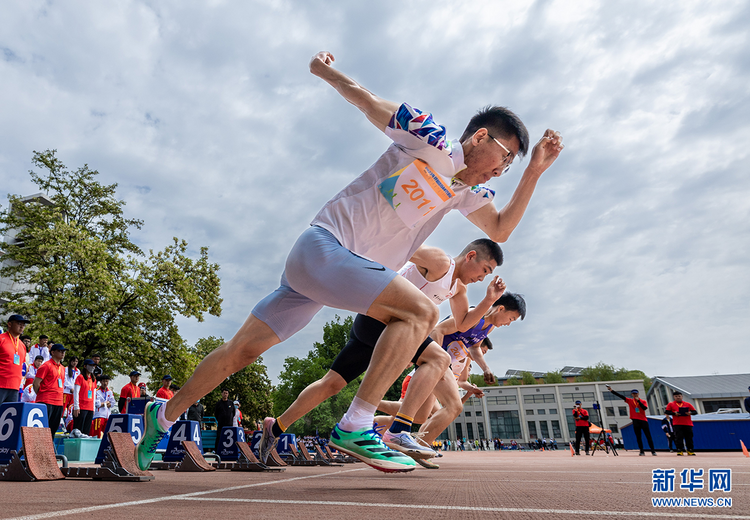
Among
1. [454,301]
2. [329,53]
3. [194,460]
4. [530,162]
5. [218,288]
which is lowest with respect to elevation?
[194,460]

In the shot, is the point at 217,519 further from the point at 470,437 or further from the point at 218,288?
the point at 470,437

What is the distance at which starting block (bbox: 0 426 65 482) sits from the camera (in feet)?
9.10

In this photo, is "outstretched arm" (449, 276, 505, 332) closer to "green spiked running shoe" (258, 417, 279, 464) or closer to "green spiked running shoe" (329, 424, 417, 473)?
"green spiked running shoe" (258, 417, 279, 464)

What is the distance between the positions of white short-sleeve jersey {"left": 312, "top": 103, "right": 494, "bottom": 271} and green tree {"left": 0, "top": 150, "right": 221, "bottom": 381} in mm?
16063

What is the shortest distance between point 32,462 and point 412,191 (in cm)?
281

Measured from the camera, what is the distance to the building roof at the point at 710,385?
41.4 metres

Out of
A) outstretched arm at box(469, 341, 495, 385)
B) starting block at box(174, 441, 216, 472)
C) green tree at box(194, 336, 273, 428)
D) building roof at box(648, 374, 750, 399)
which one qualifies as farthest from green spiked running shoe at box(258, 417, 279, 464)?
building roof at box(648, 374, 750, 399)

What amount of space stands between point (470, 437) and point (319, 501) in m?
85.7

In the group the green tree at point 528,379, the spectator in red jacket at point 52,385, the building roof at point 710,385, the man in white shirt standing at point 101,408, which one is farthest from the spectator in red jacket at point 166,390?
the green tree at point 528,379

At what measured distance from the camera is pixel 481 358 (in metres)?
7.55

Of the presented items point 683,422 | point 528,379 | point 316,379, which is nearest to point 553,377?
point 528,379

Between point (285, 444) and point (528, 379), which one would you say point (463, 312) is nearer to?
point (285, 444)

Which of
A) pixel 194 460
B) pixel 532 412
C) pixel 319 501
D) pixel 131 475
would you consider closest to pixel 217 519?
pixel 319 501

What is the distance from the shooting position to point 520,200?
9.48 feet
